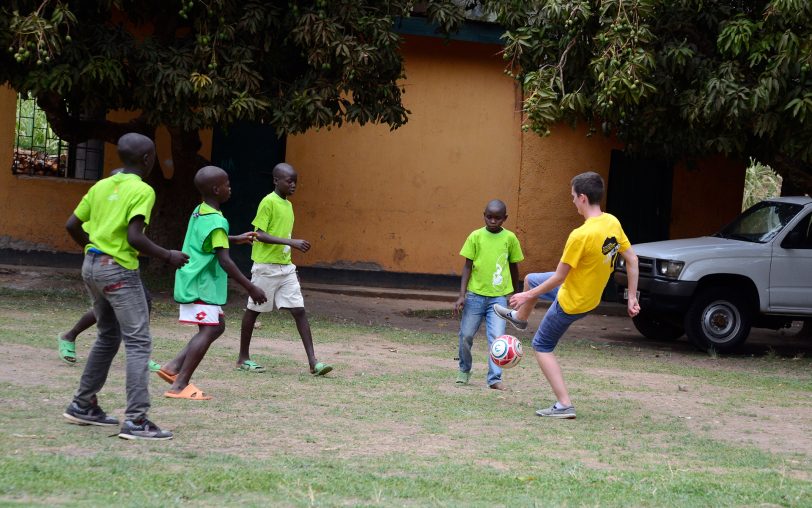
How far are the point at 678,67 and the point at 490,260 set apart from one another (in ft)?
17.1

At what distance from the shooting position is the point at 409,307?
16.1m

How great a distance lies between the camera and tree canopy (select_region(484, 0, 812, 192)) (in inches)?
463

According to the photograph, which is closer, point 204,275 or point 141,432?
point 141,432

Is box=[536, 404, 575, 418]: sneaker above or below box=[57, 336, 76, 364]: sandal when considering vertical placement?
below

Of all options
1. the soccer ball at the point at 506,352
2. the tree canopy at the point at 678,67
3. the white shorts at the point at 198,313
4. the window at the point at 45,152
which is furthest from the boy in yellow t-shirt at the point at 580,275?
the window at the point at 45,152

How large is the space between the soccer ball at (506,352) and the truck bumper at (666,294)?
16.6 feet

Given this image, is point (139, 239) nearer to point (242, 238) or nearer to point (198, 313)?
point (198, 313)

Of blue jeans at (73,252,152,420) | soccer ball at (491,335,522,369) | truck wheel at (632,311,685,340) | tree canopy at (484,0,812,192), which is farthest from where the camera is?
truck wheel at (632,311,685,340)

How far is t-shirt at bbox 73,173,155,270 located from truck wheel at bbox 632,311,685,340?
9.13 metres

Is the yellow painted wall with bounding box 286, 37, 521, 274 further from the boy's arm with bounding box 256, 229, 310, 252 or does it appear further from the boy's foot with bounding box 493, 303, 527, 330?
the boy's foot with bounding box 493, 303, 527, 330

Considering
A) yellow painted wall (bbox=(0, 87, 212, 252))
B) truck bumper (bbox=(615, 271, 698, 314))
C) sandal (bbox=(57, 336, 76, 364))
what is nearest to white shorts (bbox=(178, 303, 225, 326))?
sandal (bbox=(57, 336, 76, 364))

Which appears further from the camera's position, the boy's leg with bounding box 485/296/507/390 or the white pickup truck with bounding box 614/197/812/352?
the white pickup truck with bounding box 614/197/812/352

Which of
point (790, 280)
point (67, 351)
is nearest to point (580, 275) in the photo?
point (67, 351)

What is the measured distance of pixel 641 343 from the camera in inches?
543
